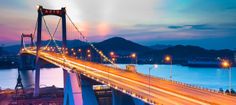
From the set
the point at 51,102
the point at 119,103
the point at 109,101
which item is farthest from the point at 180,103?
the point at 51,102

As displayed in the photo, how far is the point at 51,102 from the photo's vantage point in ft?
189

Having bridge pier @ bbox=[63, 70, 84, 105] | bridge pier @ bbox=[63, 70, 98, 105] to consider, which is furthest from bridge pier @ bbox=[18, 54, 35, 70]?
bridge pier @ bbox=[63, 70, 84, 105]

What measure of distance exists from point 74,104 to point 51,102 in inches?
1040

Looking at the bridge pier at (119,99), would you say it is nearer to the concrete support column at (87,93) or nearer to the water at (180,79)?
the concrete support column at (87,93)

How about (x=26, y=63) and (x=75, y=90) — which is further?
(x=26, y=63)

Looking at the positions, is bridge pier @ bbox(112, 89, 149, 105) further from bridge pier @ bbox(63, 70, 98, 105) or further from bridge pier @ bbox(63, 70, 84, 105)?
bridge pier @ bbox(63, 70, 84, 105)

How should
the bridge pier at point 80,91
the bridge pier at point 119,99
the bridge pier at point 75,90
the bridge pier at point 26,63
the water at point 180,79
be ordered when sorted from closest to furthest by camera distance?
1. the bridge pier at point 75,90
2. the bridge pier at point 80,91
3. the bridge pier at point 119,99
4. the water at point 180,79
5. the bridge pier at point 26,63

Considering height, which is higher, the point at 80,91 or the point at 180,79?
the point at 80,91

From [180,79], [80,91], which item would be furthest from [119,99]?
[180,79]

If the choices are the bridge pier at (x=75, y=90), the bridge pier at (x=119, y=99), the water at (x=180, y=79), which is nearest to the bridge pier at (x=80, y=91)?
the bridge pier at (x=75, y=90)

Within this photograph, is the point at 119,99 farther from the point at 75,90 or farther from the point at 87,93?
the point at 75,90

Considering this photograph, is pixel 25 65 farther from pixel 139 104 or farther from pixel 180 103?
pixel 180 103

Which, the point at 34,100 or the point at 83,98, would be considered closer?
the point at 83,98

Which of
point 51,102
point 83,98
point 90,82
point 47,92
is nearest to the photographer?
point 83,98
